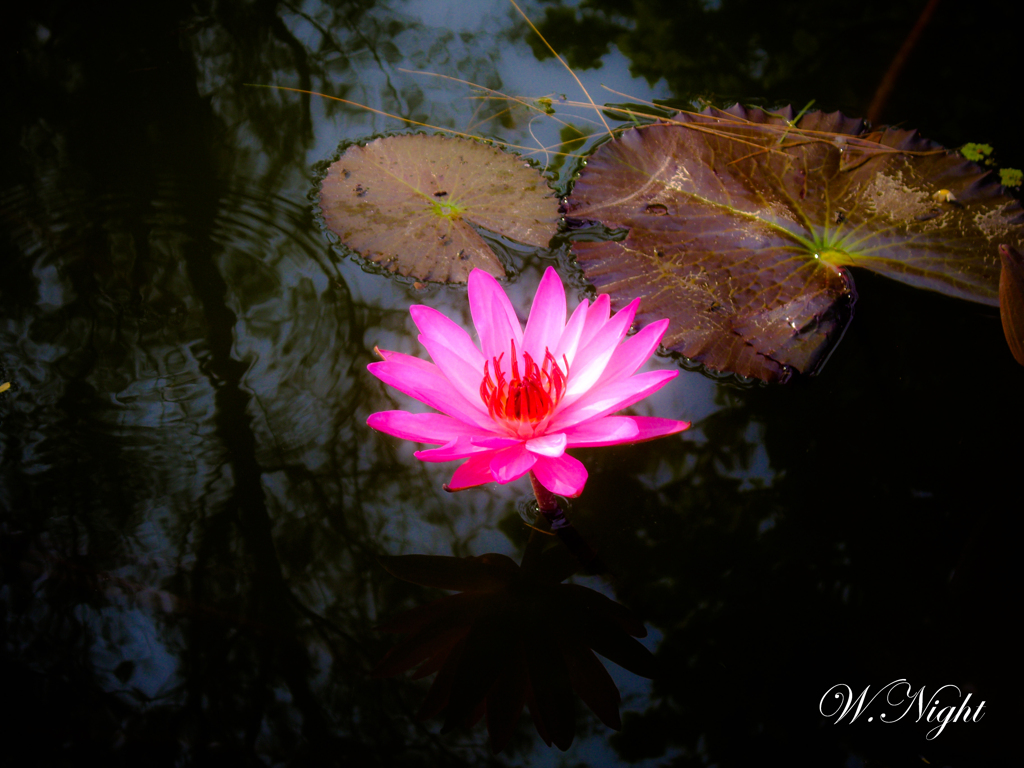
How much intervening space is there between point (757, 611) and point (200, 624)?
1.21 meters

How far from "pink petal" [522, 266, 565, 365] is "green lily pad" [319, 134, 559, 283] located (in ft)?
1.79

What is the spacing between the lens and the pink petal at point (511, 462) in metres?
1.14

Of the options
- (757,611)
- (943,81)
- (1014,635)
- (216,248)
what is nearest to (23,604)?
(216,248)

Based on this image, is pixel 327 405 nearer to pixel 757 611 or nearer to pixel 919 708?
pixel 757 611

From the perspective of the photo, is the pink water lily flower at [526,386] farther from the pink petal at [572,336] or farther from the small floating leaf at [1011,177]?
the small floating leaf at [1011,177]

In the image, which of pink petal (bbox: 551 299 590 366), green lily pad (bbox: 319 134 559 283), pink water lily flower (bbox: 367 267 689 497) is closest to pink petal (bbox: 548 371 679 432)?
pink water lily flower (bbox: 367 267 689 497)

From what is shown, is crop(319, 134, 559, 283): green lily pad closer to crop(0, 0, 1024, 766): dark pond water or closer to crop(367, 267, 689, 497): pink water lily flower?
crop(0, 0, 1024, 766): dark pond water

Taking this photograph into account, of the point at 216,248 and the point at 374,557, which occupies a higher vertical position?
the point at 216,248

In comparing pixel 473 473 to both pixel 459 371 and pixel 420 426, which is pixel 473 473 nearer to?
pixel 420 426

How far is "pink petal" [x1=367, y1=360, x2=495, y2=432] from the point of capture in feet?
4.13

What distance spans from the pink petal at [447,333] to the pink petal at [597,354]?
0.21 metres

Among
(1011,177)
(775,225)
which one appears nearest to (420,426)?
(775,225)

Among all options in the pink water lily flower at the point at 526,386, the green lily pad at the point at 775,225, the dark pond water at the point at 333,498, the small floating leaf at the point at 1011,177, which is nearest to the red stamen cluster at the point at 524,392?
the pink water lily flower at the point at 526,386

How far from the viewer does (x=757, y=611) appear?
54.5 inches
